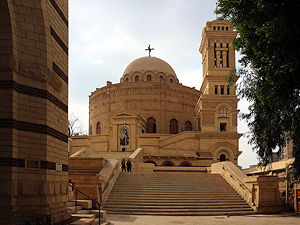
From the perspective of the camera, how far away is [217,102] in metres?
45.0

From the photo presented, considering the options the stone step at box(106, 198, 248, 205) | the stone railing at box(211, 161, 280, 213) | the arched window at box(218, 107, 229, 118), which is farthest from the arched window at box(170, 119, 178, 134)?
the stone step at box(106, 198, 248, 205)

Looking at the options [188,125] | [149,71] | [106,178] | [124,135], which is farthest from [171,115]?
[106,178]

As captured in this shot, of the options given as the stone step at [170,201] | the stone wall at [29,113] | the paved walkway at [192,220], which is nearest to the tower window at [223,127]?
the stone step at [170,201]

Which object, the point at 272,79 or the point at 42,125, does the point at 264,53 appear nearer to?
the point at 272,79

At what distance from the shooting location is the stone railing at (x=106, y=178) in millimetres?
18234

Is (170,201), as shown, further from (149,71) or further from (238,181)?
(149,71)

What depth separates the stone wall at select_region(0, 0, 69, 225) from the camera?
9.87m

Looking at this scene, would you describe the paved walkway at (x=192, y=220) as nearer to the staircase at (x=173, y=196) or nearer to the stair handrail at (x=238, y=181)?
the staircase at (x=173, y=196)

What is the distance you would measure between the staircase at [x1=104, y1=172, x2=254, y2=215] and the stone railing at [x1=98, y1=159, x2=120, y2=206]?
11.9 inches

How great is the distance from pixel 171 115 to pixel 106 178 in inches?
1410

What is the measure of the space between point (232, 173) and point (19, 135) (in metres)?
14.9

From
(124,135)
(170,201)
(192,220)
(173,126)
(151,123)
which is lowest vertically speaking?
(192,220)

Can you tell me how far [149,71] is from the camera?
58.9 m

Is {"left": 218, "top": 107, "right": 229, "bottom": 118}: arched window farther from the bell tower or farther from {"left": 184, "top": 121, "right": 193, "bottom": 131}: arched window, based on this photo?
{"left": 184, "top": 121, "right": 193, "bottom": 131}: arched window
